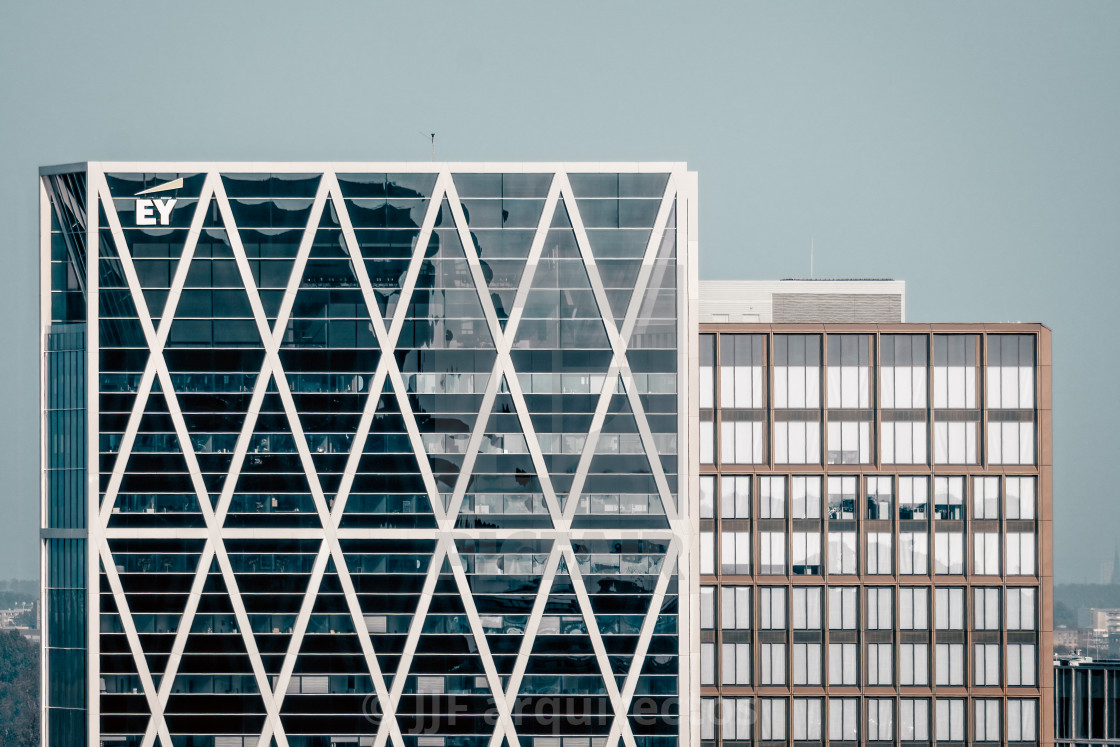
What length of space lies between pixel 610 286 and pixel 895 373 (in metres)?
24.1

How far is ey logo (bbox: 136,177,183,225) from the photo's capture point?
91.4m

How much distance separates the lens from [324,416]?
90.4 m

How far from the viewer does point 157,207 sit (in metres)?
91.4

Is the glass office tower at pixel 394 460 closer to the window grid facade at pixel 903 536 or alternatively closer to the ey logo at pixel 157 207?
the ey logo at pixel 157 207

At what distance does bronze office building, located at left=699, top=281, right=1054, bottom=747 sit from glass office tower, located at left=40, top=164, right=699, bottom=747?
428 centimetres

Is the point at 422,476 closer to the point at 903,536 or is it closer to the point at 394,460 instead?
the point at 394,460

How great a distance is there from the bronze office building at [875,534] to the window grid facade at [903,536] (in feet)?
0.38

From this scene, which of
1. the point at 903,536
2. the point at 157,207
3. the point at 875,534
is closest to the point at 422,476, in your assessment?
the point at 157,207

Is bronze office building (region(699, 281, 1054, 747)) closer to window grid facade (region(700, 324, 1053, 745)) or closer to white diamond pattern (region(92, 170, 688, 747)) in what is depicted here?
window grid facade (region(700, 324, 1053, 745))

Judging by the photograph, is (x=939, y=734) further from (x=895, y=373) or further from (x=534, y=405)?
(x=534, y=405)

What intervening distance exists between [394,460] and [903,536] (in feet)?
135

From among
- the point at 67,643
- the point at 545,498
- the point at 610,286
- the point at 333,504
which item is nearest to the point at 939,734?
the point at 545,498

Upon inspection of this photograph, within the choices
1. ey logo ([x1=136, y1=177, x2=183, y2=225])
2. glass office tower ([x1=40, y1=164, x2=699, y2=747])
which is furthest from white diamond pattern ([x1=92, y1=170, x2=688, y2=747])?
ey logo ([x1=136, y1=177, x2=183, y2=225])

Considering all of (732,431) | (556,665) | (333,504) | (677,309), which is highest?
(677,309)
